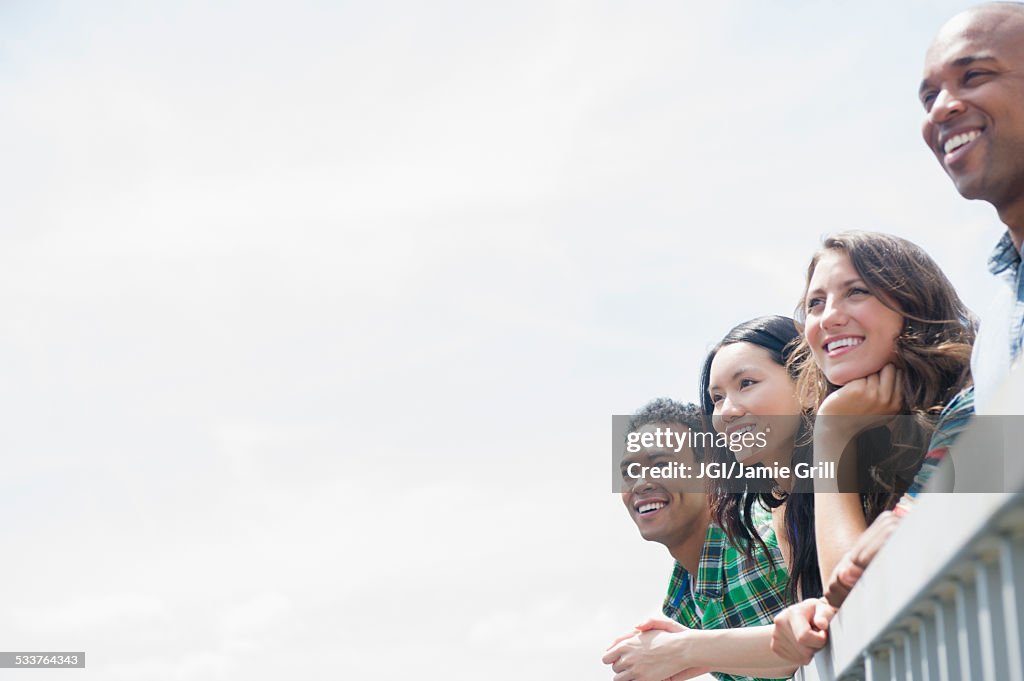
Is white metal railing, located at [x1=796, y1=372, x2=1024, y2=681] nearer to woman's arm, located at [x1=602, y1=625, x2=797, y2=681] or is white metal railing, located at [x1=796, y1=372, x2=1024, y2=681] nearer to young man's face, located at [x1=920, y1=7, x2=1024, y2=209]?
young man's face, located at [x1=920, y1=7, x2=1024, y2=209]

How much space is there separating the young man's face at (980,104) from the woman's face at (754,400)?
2.19m

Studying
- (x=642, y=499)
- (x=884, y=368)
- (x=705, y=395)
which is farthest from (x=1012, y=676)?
(x=642, y=499)

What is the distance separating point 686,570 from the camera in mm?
6500

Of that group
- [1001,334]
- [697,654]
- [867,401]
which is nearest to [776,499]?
[697,654]

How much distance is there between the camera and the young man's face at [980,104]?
3.17m

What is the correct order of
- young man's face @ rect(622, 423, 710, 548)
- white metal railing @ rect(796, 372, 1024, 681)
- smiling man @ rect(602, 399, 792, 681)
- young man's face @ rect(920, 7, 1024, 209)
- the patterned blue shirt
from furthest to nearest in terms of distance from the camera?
1. young man's face @ rect(622, 423, 710, 548)
2. smiling man @ rect(602, 399, 792, 681)
3. young man's face @ rect(920, 7, 1024, 209)
4. the patterned blue shirt
5. white metal railing @ rect(796, 372, 1024, 681)

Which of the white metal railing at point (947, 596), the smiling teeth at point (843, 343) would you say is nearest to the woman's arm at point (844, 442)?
the smiling teeth at point (843, 343)

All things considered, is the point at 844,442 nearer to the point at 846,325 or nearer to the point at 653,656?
the point at 846,325

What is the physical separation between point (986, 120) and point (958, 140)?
9cm

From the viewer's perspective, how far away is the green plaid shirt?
218 inches

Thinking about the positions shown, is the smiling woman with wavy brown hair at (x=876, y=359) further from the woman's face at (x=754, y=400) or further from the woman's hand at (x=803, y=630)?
the woman's face at (x=754, y=400)

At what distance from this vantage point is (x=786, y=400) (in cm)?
560

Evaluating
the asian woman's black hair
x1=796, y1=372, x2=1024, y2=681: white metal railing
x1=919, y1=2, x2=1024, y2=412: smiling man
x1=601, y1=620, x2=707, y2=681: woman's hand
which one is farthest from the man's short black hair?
x1=796, y1=372, x2=1024, y2=681: white metal railing

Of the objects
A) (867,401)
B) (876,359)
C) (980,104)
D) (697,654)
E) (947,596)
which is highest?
(980,104)
